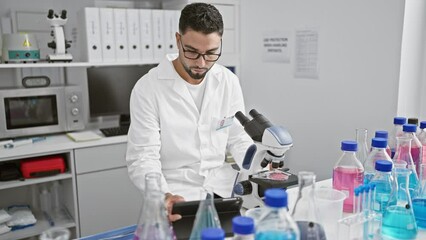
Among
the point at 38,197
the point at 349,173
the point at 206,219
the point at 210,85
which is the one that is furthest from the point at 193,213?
the point at 38,197

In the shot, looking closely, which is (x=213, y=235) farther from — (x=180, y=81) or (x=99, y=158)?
(x=99, y=158)

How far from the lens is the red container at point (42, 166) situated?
7.66ft

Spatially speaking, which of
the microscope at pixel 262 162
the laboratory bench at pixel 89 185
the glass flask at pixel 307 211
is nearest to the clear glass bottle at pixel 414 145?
the microscope at pixel 262 162

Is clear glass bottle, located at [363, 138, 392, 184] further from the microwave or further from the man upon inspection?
the microwave

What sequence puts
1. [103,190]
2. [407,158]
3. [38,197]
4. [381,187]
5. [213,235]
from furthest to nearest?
[38,197] → [103,190] → [407,158] → [381,187] → [213,235]

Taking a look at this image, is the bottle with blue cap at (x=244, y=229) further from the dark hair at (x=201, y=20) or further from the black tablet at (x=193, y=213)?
the dark hair at (x=201, y=20)

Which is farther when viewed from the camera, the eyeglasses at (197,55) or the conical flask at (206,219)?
the eyeglasses at (197,55)

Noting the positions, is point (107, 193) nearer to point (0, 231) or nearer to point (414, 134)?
point (0, 231)

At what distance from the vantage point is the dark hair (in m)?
1.48

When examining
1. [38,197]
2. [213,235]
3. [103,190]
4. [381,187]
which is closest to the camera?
[213,235]

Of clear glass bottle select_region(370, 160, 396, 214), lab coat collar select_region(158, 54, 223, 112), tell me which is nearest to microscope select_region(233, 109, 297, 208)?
clear glass bottle select_region(370, 160, 396, 214)

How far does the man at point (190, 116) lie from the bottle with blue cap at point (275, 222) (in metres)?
0.76

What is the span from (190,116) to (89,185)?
3.77 feet

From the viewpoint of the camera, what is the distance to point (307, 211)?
0.95 meters
